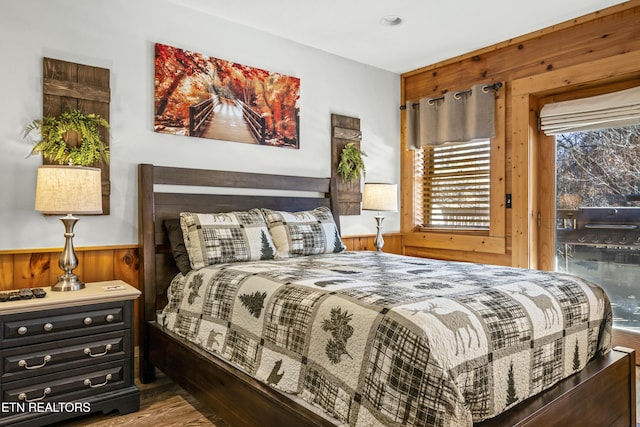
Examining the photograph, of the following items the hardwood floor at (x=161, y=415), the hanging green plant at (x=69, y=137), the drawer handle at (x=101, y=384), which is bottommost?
the hardwood floor at (x=161, y=415)

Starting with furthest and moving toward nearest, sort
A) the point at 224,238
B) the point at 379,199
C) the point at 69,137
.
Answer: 1. the point at 379,199
2. the point at 224,238
3. the point at 69,137

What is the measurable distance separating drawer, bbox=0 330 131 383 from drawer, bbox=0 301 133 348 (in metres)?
0.03

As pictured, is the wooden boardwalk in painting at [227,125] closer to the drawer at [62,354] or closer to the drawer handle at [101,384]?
the drawer at [62,354]

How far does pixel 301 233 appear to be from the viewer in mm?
3184

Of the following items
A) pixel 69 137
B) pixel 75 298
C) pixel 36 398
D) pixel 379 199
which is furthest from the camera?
pixel 379 199

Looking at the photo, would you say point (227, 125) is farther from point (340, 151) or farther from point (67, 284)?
point (67, 284)

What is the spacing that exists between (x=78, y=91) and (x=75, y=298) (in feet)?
4.33

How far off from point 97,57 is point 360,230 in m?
2.63

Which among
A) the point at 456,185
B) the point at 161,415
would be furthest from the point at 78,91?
the point at 456,185

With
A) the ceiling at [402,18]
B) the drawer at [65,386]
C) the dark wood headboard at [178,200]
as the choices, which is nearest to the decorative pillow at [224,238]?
the dark wood headboard at [178,200]

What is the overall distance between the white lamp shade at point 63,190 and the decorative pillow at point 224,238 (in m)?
0.64

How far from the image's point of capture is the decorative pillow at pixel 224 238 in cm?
274

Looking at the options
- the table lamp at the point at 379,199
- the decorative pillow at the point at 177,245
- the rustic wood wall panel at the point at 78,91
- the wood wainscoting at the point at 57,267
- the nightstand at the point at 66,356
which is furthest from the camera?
the table lamp at the point at 379,199

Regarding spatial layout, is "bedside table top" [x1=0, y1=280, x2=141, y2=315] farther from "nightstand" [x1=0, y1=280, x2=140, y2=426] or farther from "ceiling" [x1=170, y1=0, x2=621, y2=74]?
"ceiling" [x1=170, y1=0, x2=621, y2=74]
